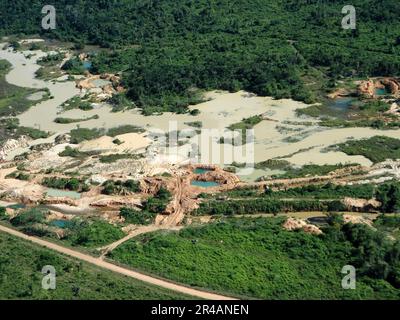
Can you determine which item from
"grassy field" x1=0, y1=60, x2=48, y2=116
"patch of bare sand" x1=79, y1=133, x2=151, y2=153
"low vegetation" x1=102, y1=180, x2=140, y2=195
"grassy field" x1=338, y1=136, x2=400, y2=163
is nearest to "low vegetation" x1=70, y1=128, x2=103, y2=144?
"patch of bare sand" x1=79, y1=133, x2=151, y2=153

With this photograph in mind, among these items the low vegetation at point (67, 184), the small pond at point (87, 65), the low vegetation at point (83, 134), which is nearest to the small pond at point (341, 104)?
the low vegetation at point (83, 134)

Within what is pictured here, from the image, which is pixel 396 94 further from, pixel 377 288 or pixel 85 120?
pixel 377 288

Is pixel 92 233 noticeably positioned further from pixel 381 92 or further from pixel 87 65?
pixel 87 65

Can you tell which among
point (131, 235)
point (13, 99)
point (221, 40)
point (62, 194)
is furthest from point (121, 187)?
point (221, 40)

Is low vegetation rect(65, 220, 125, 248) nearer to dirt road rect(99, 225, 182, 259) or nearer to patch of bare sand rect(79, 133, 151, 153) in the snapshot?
dirt road rect(99, 225, 182, 259)

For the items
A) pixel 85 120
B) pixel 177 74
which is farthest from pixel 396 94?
pixel 85 120

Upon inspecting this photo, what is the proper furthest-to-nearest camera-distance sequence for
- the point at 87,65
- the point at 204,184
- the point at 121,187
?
1. the point at 87,65
2. the point at 204,184
3. the point at 121,187
